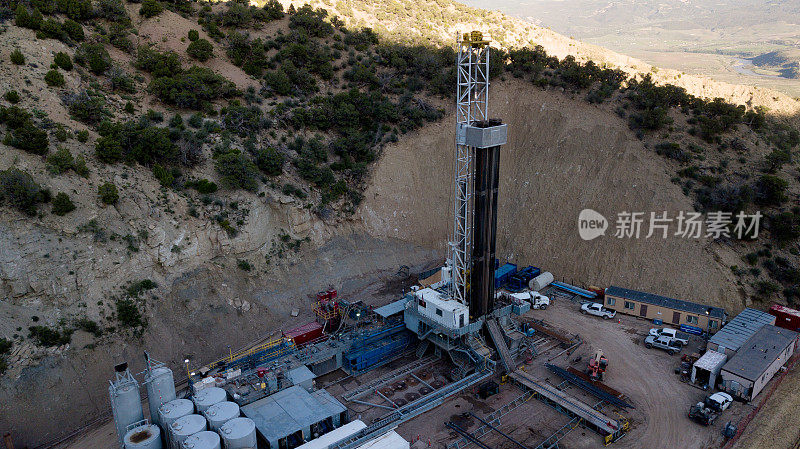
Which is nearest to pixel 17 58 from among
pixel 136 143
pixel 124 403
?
pixel 136 143

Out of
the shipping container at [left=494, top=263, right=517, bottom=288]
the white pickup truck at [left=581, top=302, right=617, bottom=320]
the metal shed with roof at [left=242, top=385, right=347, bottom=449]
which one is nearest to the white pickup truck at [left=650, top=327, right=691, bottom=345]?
the white pickup truck at [left=581, top=302, right=617, bottom=320]

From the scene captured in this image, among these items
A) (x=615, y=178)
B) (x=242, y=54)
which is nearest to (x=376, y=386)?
(x=615, y=178)

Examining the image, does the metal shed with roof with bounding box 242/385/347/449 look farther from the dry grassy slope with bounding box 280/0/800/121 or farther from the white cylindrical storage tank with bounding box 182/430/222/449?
the dry grassy slope with bounding box 280/0/800/121

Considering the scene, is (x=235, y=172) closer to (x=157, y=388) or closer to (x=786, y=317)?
(x=157, y=388)

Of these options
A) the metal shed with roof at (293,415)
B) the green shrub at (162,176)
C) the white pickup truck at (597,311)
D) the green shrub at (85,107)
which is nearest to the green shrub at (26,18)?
the green shrub at (85,107)

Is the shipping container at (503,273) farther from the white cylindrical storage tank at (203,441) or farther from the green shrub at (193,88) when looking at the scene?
the green shrub at (193,88)

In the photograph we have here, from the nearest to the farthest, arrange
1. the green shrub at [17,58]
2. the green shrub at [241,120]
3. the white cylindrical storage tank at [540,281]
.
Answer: the green shrub at [17,58]
the white cylindrical storage tank at [540,281]
the green shrub at [241,120]
